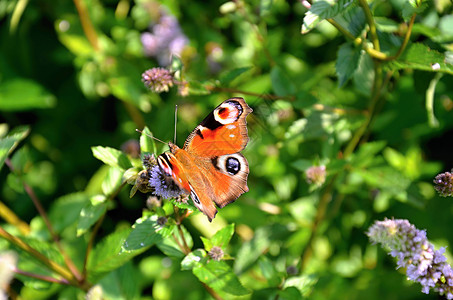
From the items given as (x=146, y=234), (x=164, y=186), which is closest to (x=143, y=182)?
(x=164, y=186)

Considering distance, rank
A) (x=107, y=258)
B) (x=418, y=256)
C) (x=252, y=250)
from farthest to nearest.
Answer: (x=252, y=250), (x=107, y=258), (x=418, y=256)

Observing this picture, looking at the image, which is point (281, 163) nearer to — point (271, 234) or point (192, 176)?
point (271, 234)

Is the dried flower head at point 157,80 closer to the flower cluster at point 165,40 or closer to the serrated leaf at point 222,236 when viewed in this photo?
the serrated leaf at point 222,236

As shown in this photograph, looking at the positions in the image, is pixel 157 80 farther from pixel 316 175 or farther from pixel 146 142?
pixel 316 175

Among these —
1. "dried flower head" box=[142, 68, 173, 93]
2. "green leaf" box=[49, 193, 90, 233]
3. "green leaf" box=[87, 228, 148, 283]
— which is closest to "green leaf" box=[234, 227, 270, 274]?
"green leaf" box=[87, 228, 148, 283]

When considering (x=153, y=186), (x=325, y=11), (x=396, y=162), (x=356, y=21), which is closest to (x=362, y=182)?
(x=396, y=162)
